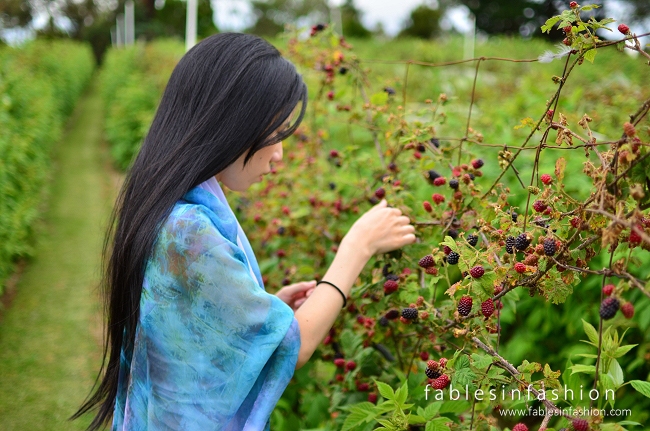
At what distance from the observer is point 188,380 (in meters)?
1.28

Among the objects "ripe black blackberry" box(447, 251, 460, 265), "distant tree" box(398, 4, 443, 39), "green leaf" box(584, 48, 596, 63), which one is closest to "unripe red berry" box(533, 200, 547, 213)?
"ripe black blackberry" box(447, 251, 460, 265)

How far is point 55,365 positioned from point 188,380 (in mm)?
2670

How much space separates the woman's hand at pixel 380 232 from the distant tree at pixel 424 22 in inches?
1062

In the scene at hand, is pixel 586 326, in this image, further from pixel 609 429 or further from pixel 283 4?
pixel 283 4

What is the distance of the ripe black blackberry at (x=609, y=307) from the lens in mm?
891

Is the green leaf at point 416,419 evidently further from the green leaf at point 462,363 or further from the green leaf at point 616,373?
the green leaf at point 616,373

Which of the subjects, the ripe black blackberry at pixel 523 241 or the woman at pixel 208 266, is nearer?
the ripe black blackberry at pixel 523 241

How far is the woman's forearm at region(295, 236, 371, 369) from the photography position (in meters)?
1.34

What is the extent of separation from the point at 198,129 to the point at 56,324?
335 cm

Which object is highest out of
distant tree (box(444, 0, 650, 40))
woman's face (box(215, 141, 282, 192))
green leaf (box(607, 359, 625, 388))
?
woman's face (box(215, 141, 282, 192))

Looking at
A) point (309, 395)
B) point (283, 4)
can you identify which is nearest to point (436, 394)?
point (309, 395)

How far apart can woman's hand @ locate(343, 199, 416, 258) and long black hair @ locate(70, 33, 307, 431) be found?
12.5 inches

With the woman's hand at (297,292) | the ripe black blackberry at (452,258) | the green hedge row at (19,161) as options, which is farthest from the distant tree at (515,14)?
the ripe black blackberry at (452,258)

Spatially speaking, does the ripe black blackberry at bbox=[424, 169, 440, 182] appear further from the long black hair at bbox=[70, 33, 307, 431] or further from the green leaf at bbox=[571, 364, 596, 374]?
the green leaf at bbox=[571, 364, 596, 374]
